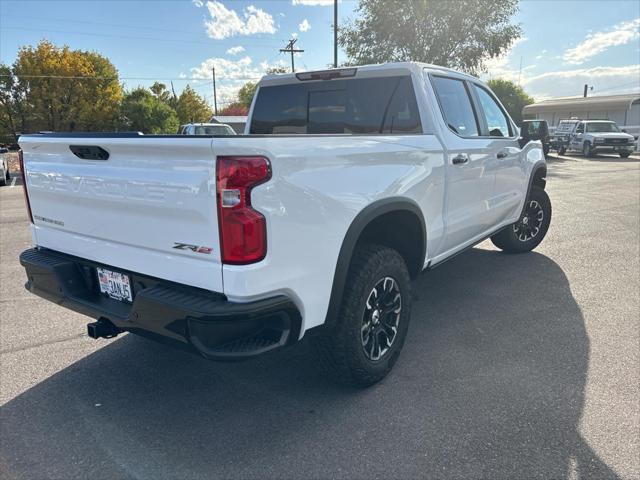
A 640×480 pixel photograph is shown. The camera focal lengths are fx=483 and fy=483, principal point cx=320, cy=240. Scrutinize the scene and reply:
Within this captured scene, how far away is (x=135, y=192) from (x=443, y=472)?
78.7 inches

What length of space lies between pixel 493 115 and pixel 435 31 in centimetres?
2068

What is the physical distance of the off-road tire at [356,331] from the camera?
2.70 m

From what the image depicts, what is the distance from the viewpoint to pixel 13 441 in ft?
8.39

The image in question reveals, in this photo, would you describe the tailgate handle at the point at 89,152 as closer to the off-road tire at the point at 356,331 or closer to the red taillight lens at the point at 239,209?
the red taillight lens at the point at 239,209

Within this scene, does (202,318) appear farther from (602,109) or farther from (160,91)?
(160,91)

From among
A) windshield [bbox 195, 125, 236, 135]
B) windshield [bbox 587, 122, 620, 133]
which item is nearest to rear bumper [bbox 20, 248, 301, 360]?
windshield [bbox 195, 125, 236, 135]

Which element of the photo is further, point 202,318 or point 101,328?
point 101,328

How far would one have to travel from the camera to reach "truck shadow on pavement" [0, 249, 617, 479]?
2361 millimetres

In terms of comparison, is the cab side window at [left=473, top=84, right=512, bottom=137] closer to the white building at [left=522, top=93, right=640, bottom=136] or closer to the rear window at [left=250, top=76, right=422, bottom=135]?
the rear window at [left=250, top=76, right=422, bottom=135]

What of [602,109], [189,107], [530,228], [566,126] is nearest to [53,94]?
[189,107]

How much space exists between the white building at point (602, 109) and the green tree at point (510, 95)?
17.1 meters

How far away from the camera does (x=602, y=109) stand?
120 ft

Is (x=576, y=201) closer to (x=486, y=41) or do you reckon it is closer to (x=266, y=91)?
(x=266, y=91)

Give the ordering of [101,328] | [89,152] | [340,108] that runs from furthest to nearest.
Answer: [340,108], [101,328], [89,152]
